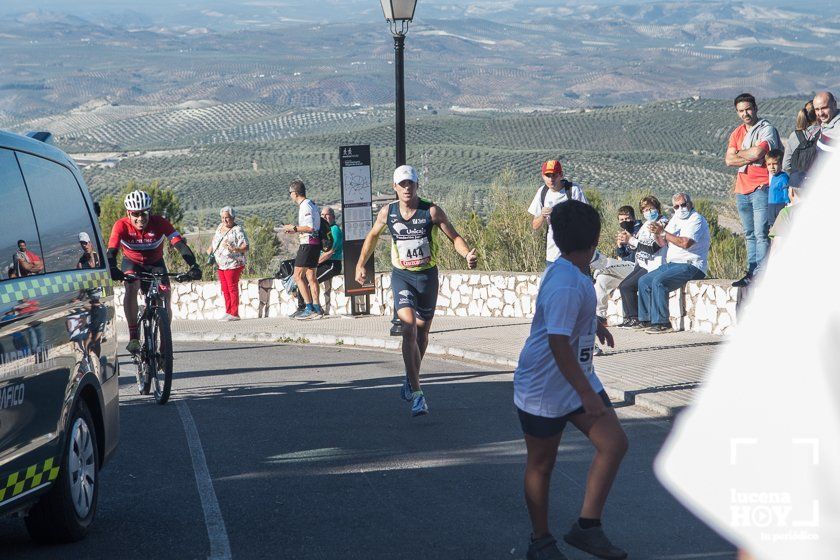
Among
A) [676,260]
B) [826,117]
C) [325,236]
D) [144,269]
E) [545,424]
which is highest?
[826,117]

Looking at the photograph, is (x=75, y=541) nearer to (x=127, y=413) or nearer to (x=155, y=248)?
(x=127, y=413)

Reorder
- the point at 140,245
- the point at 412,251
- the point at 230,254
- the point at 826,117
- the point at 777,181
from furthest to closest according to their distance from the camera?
the point at 230,254 < the point at 777,181 < the point at 826,117 < the point at 140,245 < the point at 412,251

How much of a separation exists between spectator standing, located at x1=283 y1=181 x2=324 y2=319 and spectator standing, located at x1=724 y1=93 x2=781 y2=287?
6729 millimetres

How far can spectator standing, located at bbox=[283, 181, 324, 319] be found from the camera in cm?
1819

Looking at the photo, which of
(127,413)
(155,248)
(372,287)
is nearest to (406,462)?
(127,413)

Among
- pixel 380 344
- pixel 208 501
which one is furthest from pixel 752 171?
pixel 208 501

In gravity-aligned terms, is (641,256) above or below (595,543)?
above

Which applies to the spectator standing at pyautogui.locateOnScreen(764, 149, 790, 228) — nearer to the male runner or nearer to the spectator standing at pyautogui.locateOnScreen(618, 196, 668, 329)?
the spectator standing at pyautogui.locateOnScreen(618, 196, 668, 329)

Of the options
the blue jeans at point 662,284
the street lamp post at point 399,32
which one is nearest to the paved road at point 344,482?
the blue jeans at point 662,284

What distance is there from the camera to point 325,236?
19219 mm

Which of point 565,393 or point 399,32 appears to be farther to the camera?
point 399,32

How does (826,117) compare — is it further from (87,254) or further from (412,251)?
(87,254)

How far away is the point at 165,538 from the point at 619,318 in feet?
33.2

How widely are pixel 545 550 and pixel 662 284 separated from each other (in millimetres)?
8755
